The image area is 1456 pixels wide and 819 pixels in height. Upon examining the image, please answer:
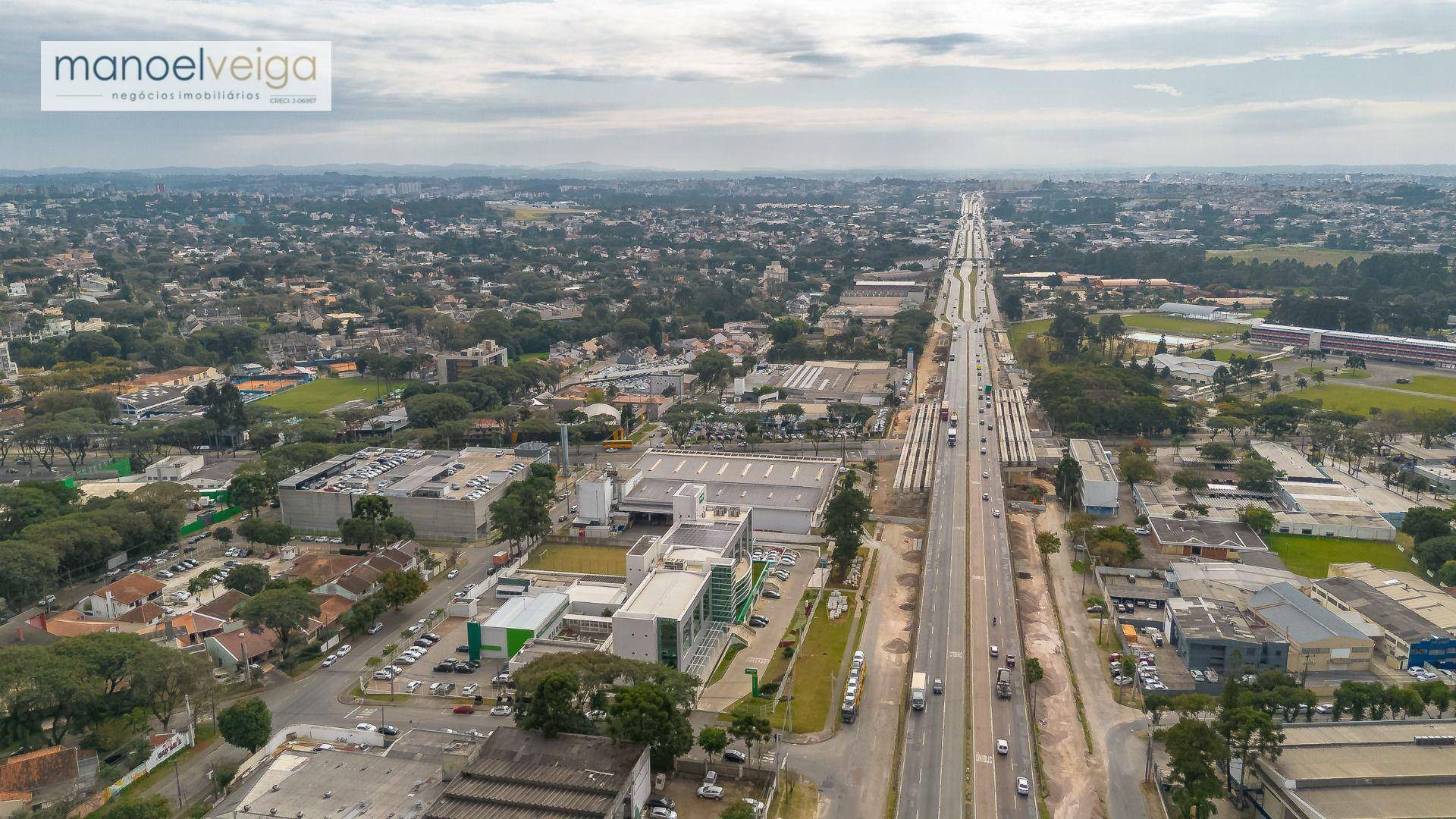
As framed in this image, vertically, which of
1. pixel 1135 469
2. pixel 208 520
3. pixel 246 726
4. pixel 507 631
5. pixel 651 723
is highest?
pixel 1135 469

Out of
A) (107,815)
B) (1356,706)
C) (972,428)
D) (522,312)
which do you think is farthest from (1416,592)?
(522,312)

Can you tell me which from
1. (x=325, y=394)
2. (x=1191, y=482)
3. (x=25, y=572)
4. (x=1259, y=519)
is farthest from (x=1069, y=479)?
(x=325, y=394)

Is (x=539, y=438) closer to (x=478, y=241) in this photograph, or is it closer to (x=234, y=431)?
(x=234, y=431)

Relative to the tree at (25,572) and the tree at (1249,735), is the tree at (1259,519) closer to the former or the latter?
the tree at (1249,735)

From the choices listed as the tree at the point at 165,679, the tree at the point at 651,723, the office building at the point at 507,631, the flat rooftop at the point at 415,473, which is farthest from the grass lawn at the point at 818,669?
the flat rooftop at the point at 415,473

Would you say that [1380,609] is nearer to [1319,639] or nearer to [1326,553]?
[1319,639]
